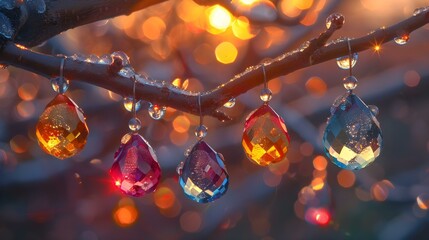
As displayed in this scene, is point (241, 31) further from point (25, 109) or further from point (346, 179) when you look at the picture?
point (346, 179)

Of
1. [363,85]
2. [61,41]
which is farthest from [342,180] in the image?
[61,41]

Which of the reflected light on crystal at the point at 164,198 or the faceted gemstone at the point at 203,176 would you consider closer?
the faceted gemstone at the point at 203,176

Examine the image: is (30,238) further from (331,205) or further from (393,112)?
(393,112)

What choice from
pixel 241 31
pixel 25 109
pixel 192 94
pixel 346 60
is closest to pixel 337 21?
pixel 346 60

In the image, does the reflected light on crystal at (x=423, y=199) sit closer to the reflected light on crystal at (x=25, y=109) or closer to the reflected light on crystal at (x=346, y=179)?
the reflected light on crystal at (x=346, y=179)

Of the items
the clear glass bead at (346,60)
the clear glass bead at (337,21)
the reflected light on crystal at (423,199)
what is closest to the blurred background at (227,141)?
the reflected light on crystal at (423,199)

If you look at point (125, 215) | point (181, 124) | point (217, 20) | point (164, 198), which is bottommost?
point (125, 215)
